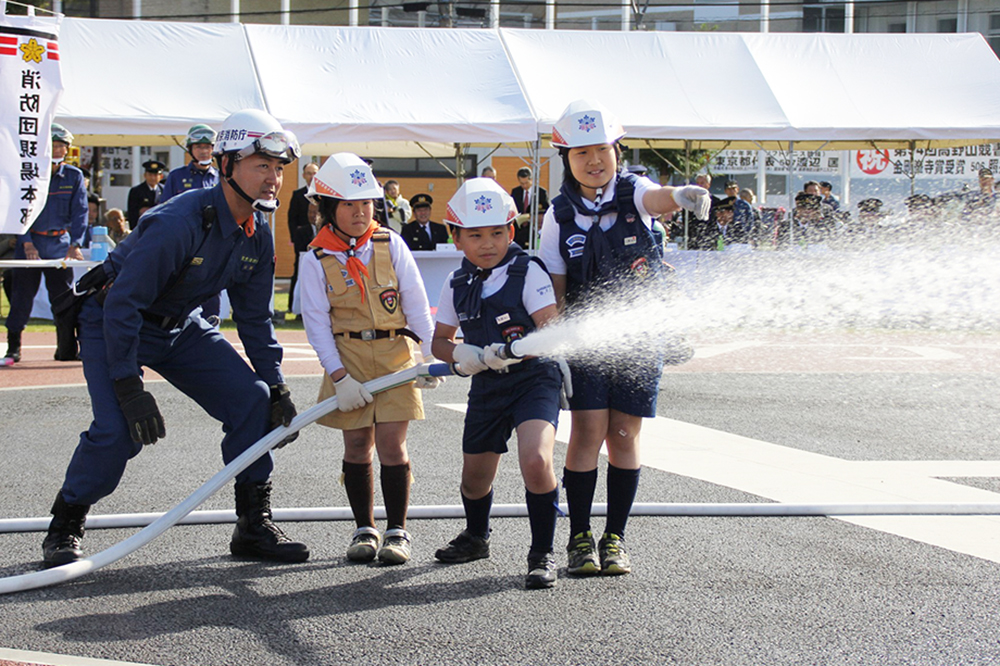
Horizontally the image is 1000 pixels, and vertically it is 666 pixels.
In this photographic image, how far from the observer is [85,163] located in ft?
74.1

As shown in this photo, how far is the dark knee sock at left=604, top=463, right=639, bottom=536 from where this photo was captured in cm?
449

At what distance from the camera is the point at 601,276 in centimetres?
429

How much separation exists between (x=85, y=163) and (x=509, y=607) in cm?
2101

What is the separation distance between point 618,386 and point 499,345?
1.96ft

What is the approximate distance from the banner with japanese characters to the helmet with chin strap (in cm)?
612

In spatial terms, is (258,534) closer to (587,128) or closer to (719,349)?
(587,128)

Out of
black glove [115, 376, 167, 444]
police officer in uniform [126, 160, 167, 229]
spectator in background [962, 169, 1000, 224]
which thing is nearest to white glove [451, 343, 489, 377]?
black glove [115, 376, 167, 444]

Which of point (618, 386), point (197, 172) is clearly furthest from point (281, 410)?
point (197, 172)

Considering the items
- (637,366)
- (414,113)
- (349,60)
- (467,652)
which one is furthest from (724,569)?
(349,60)

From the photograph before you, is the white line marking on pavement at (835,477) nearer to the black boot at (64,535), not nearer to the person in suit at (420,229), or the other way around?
the black boot at (64,535)

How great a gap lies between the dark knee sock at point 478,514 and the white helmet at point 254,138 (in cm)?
160

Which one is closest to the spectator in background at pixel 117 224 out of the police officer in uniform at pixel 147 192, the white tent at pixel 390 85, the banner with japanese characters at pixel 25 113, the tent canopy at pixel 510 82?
the police officer in uniform at pixel 147 192

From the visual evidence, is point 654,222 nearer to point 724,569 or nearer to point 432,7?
point 724,569

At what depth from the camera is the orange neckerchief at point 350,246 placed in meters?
4.54
